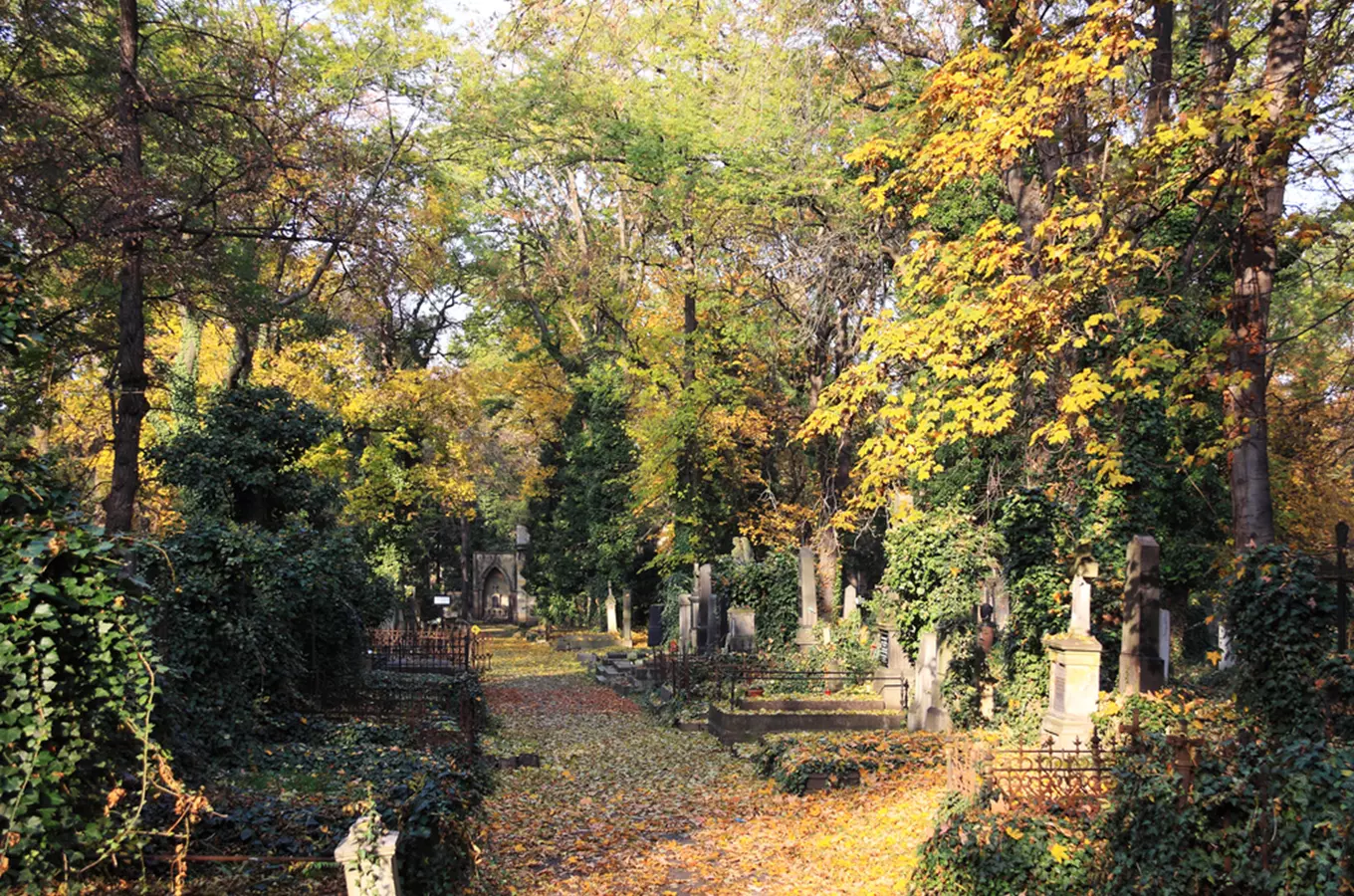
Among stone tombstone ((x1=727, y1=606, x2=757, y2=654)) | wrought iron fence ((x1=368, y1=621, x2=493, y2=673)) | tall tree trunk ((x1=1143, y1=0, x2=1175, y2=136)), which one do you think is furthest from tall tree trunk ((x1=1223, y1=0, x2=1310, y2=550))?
wrought iron fence ((x1=368, y1=621, x2=493, y2=673))

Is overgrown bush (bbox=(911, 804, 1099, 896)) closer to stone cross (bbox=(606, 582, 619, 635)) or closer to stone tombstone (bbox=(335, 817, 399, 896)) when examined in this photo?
stone tombstone (bbox=(335, 817, 399, 896))

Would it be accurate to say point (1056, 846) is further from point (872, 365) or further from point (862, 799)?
point (872, 365)

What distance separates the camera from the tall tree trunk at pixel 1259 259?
8523 mm

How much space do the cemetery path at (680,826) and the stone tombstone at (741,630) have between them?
20.1 ft

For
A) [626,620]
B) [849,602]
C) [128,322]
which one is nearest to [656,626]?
[626,620]

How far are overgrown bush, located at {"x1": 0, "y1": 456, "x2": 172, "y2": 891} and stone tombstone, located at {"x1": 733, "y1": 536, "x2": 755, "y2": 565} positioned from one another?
19743 mm

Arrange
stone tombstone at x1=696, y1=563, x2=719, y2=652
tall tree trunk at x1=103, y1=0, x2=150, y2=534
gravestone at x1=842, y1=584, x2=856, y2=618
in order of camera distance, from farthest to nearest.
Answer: stone tombstone at x1=696, y1=563, x2=719, y2=652 → gravestone at x1=842, y1=584, x2=856, y2=618 → tall tree trunk at x1=103, y1=0, x2=150, y2=534

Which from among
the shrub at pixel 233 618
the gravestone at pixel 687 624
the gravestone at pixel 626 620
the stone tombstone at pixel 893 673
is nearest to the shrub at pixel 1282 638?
the stone tombstone at pixel 893 673

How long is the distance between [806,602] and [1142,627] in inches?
434

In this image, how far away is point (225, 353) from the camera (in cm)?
2748

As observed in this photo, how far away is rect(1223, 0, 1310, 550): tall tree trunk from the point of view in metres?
8.52

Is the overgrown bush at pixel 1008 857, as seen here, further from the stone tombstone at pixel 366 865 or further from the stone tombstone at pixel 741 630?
the stone tombstone at pixel 741 630

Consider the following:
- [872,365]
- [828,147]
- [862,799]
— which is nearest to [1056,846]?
[862,799]

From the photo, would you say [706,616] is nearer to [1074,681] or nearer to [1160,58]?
[1074,681]
